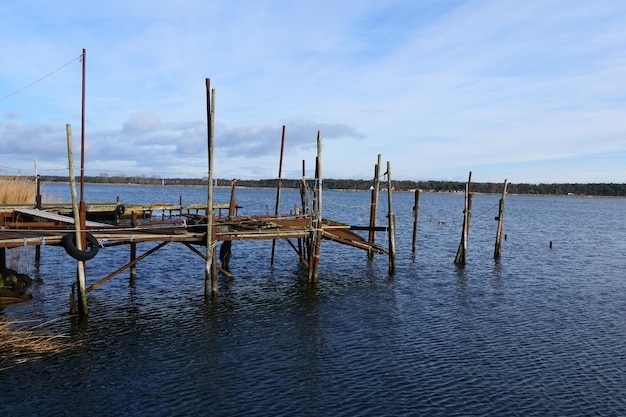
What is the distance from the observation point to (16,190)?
34.0m

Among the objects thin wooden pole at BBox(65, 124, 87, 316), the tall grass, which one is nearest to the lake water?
thin wooden pole at BBox(65, 124, 87, 316)

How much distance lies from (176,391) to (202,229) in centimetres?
966

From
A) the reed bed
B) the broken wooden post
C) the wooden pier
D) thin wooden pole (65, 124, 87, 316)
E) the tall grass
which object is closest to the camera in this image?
the reed bed

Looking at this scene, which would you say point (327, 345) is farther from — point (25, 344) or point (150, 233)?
point (25, 344)

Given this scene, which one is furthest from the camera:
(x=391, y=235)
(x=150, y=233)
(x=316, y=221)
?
(x=391, y=235)

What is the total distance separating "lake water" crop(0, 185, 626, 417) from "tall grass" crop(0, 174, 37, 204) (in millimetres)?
7604

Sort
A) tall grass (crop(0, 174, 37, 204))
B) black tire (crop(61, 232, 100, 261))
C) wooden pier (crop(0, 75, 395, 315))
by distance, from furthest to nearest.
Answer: tall grass (crop(0, 174, 37, 204)) → wooden pier (crop(0, 75, 395, 315)) → black tire (crop(61, 232, 100, 261))

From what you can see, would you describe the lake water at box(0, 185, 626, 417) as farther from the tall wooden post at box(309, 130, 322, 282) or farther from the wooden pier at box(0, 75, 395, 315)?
the wooden pier at box(0, 75, 395, 315)

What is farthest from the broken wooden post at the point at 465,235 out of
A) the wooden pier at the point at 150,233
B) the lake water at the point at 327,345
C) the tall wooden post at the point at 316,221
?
the tall wooden post at the point at 316,221

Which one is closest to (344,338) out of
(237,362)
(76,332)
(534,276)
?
(237,362)

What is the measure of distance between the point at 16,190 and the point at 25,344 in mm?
24077

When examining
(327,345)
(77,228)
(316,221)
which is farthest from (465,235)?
(77,228)

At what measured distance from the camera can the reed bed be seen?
44.1 feet

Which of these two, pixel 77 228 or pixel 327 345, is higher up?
pixel 77 228
